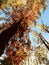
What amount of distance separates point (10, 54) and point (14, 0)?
19.8 feet

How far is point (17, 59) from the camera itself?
23.6m

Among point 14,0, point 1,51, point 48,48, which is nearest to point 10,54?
point 1,51

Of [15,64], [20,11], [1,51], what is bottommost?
[15,64]

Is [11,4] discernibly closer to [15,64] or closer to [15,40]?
[15,40]

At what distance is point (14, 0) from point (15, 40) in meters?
4.66

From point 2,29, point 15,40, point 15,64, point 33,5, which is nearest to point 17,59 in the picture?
point 15,64

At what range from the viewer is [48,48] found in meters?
24.5

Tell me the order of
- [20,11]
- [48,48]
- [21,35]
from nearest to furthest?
[20,11] → [21,35] → [48,48]

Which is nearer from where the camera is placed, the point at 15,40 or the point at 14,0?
the point at 14,0

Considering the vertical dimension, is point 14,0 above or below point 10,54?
above

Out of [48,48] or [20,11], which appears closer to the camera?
[20,11]

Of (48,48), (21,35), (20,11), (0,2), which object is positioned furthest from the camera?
(48,48)

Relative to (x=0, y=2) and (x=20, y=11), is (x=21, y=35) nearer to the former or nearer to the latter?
(x=20, y=11)

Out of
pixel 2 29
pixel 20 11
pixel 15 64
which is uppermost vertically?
pixel 20 11
